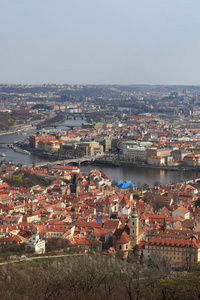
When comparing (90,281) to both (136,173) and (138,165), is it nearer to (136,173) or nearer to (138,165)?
(136,173)

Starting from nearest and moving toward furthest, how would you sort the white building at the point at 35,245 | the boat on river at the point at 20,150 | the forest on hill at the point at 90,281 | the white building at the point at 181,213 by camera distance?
1. the forest on hill at the point at 90,281
2. the white building at the point at 35,245
3. the white building at the point at 181,213
4. the boat on river at the point at 20,150

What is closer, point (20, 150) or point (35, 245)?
point (35, 245)

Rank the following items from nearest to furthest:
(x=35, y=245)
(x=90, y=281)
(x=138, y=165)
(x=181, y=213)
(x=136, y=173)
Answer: (x=90, y=281) < (x=35, y=245) < (x=181, y=213) < (x=136, y=173) < (x=138, y=165)

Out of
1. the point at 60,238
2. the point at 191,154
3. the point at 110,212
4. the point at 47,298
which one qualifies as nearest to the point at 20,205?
the point at 110,212

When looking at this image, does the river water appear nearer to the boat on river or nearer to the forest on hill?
the boat on river

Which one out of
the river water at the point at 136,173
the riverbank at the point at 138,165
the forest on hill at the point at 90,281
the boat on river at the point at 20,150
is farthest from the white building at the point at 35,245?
the boat on river at the point at 20,150

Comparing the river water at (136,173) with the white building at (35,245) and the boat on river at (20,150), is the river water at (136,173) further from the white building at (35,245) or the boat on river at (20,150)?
the white building at (35,245)

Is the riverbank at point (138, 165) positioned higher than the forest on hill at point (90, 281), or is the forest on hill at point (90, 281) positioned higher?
the forest on hill at point (90, 281)

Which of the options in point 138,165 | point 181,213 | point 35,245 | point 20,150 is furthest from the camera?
point 20,150

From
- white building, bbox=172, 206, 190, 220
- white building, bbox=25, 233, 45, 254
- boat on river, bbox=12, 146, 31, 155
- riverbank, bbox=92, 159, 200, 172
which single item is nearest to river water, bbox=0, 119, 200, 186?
riverbank, bbox=92, 159, 200, 172

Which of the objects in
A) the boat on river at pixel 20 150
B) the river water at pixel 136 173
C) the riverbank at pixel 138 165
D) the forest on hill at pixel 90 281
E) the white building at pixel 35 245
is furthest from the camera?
the boat on river at pixel 20 150

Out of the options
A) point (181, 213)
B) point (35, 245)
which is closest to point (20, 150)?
point (181, 213)

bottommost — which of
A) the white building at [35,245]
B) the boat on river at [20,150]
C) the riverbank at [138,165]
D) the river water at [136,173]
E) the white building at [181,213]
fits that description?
the boat on river at [20,150]
